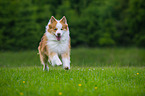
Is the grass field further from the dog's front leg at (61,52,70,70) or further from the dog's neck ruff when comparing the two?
the dog's neck ruff

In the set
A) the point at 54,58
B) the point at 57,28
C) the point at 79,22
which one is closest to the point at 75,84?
the point at 54,58

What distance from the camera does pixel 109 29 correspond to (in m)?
38.1

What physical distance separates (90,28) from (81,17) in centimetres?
297

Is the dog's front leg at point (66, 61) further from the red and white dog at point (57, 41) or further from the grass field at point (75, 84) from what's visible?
the grass field at point (75, 84)

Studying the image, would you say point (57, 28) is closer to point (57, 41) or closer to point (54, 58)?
point (57, 41)

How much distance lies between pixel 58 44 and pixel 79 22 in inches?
1296

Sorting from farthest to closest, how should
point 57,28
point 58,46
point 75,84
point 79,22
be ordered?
point 79,22 < point 58,46 < point 57,28 < point 75,84

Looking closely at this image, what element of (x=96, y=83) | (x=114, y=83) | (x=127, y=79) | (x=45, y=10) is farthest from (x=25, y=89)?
(x=45, y=10)

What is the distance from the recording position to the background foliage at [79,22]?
33.8 metres

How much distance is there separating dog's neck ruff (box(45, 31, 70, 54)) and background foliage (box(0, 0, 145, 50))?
25.2 metres

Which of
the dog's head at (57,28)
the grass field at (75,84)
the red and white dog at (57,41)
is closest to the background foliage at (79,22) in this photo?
the red and white dog at (57,41)

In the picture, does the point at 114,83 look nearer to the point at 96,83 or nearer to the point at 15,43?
the point at 96,83

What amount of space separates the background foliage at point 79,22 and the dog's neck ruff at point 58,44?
82.8ft

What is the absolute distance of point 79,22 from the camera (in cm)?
4009
